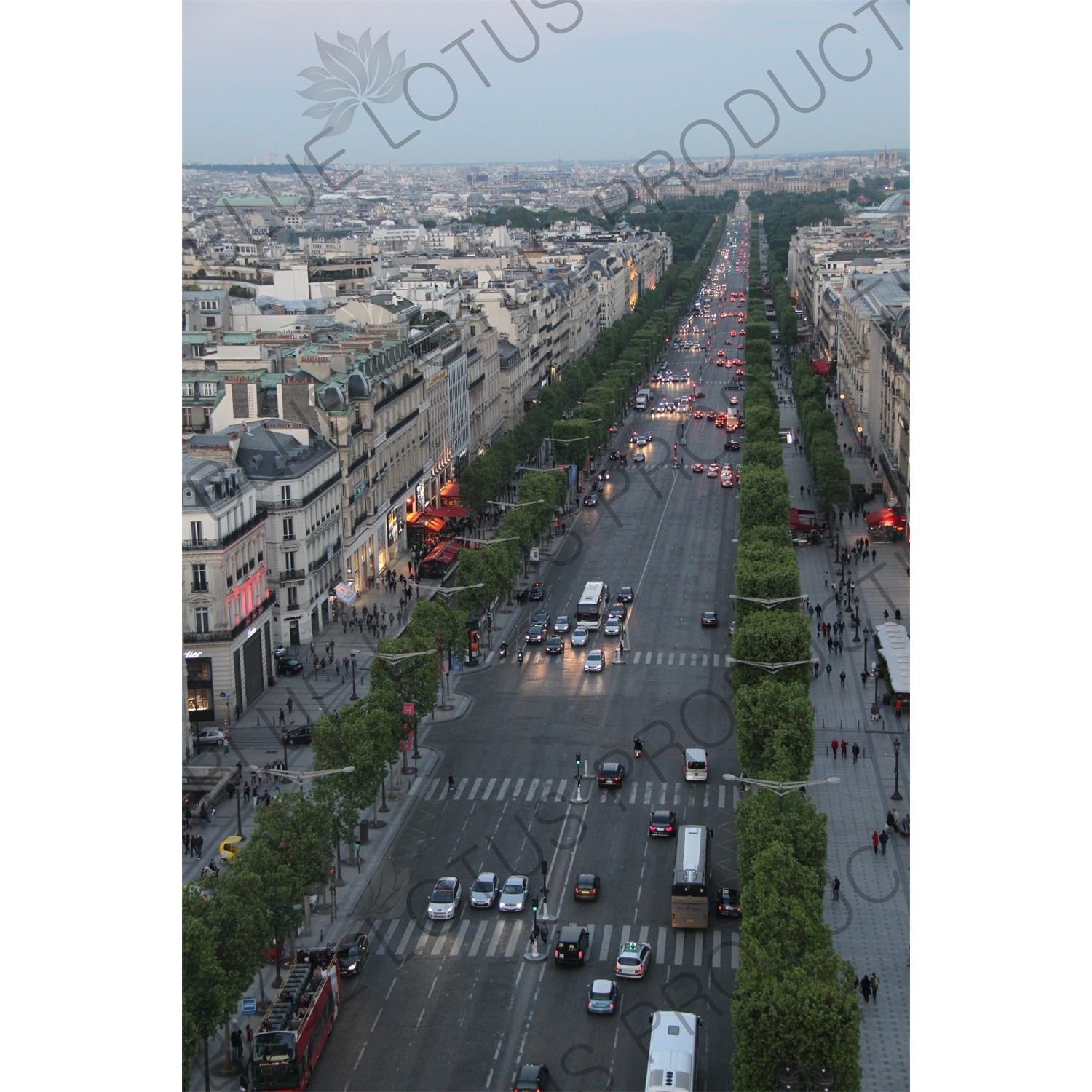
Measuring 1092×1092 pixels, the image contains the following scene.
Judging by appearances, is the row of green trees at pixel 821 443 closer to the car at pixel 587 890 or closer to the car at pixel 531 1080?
the car at pixel 587 890

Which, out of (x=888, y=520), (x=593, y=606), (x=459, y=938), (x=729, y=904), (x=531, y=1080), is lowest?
(x=531, y=1080)

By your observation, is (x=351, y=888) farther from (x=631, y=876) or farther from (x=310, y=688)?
(x=310, y=688)

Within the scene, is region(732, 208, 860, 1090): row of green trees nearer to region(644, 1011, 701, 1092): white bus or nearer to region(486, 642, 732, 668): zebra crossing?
region(644, 1011, 701, 1092): white bus

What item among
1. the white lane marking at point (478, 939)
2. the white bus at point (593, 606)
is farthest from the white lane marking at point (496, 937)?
the white bus at point (593, 606)

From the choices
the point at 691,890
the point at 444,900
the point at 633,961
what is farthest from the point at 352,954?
the point at 691,890

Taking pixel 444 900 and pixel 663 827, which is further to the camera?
pixel 663 827

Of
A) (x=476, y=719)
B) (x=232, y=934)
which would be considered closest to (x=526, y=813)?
(x=476, y=719)

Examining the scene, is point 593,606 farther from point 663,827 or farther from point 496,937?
point 496,937
